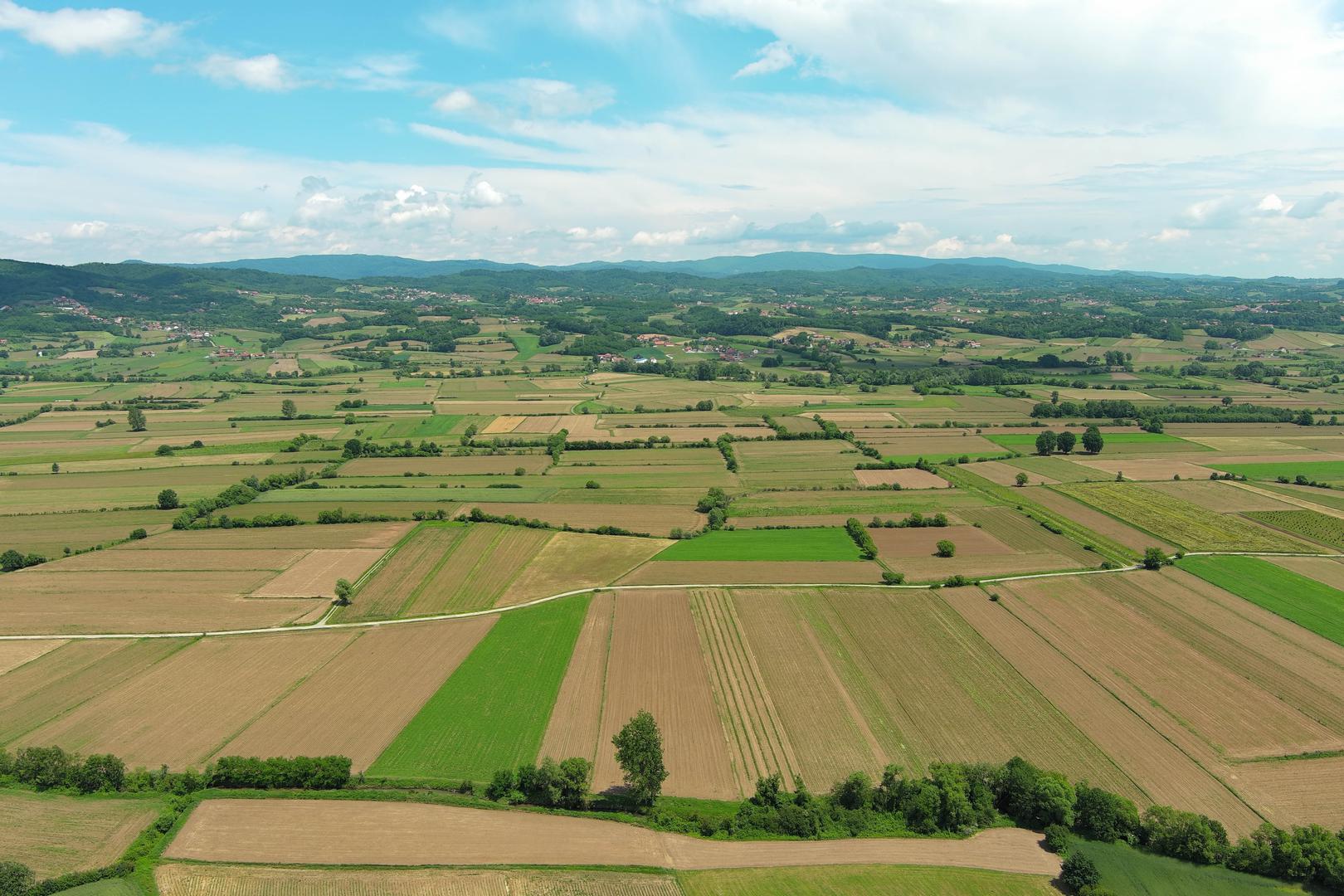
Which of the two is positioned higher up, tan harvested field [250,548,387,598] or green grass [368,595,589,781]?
tan harvested field [250,548,387,598]

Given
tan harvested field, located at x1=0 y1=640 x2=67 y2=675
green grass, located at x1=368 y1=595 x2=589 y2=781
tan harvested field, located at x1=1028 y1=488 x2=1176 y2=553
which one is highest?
tan harvested field, located at x1=1028 y1=488 x2=1176 y2=553

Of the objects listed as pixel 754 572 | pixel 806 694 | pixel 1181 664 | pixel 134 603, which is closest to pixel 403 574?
pixel 134 603

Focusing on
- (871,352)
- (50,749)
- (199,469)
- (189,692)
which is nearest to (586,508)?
(189,692)

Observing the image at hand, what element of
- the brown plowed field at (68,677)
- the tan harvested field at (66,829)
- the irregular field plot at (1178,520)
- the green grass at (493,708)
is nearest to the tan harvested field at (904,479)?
the irregular field plot at (1178,520)

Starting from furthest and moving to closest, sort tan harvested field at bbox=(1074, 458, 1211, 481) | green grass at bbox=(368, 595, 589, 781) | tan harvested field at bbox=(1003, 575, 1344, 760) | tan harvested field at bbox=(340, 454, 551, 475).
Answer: tan harvested field at bbox=(340, 454, 551, 475)
tan harvested field at bbox=(1074, 458, 1211, 481)
tan harvested field at bbox=(1003, 575, 1344, 760)
green grass at bbox=(368, 595, 589, 781)

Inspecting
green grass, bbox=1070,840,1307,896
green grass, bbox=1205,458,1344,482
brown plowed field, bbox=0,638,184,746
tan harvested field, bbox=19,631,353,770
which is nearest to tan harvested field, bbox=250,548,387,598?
tan harvested field, bbox=19,631,353,770

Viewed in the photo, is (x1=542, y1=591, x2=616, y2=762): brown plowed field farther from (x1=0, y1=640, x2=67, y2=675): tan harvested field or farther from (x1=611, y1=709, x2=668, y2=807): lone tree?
(x1=0, y1=640, x2=67, y2=675): tan harvested field

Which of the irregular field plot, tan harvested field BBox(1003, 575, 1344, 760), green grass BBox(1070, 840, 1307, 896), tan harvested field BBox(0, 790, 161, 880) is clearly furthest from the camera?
the irregular field plot
